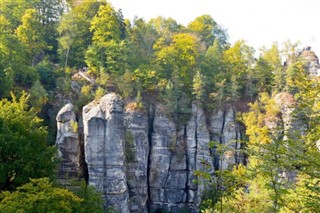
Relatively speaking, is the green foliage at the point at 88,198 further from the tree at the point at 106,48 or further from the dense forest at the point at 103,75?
the tree at the point at 106,48

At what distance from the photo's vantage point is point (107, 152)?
65.4ft

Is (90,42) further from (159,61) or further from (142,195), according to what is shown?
(142,195)

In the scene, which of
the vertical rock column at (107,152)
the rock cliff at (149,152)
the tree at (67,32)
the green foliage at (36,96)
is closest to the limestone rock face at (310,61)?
the rock cliff at (149,152)

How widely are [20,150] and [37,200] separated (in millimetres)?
3823


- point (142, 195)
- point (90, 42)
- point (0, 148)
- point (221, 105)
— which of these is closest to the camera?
point (0, 148)

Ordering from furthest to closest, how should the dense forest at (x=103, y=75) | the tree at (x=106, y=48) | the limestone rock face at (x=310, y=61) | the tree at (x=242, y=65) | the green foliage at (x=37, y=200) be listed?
the limestone rock face at (x=310, y=61), the tree at (x=242, y=65), the tree at (x=106, y=48), the dense forest at (x=103, y=75), the green foliage at (x=37, y=200)

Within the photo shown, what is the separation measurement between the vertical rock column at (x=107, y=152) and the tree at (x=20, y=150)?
439 centimetres

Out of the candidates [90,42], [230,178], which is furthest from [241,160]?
[230,178]


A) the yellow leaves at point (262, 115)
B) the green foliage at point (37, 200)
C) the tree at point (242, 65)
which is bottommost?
the green foliage at point (37, 200)

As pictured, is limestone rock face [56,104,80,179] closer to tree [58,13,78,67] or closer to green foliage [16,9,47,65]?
tree [58,13,78,67]

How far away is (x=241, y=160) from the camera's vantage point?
26.3 metres

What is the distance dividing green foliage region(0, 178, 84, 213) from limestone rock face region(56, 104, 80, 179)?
821cm

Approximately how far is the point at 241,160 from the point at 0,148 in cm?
1873

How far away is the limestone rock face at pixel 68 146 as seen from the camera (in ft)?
65.5
